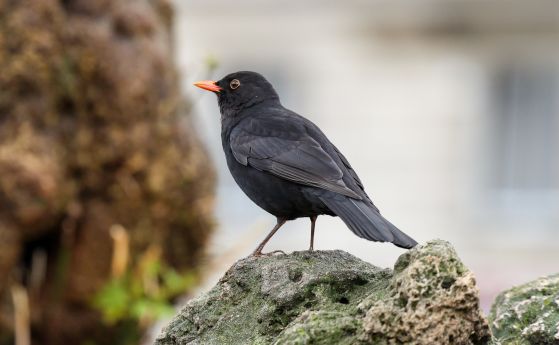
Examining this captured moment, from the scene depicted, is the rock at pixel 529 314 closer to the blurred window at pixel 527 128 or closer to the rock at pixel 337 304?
the rock at pixel 337 304

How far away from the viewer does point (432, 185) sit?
15344mm

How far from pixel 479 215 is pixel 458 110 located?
150cm

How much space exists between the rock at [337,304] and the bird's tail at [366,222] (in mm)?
121

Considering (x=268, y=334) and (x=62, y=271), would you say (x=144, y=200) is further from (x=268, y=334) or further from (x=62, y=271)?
(x=268, y=334)

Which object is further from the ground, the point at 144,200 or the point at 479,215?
the point at 479,215

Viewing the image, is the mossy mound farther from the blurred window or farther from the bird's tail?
the blurred window

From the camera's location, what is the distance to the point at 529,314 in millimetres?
4379

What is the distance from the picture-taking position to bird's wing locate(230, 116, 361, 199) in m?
5.01

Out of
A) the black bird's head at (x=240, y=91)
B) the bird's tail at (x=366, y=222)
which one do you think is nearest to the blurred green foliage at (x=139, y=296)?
the black bird's head at (x=240, y=91)

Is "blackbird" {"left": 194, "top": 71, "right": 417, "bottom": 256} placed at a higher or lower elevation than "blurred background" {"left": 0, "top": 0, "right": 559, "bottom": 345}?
lower

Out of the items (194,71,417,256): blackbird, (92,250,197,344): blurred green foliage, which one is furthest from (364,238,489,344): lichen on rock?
(92,250,197,344): blurred green foliage

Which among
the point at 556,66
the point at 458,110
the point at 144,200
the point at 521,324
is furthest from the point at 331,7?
the point at 521,324

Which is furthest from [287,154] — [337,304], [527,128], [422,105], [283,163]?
[527,128]

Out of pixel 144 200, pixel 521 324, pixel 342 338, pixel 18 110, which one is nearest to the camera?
pixel 342 338
